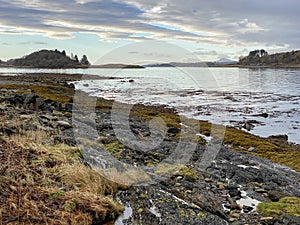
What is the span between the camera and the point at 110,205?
5707 mm

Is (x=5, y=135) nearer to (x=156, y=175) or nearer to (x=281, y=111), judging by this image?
(x=156, y=175)

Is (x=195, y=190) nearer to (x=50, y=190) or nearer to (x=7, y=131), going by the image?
(x=50, y=190)

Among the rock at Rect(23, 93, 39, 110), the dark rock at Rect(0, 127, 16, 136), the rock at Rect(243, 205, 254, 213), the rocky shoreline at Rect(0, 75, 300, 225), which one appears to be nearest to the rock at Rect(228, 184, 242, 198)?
the rocky shoreline at Rect(0, 75, 300, 225)

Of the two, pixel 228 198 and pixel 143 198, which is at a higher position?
pixel 143 198

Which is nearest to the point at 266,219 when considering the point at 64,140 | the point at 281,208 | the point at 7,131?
the point at 281,208

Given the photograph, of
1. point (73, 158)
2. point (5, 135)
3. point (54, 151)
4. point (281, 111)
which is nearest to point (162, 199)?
point (73, 158)

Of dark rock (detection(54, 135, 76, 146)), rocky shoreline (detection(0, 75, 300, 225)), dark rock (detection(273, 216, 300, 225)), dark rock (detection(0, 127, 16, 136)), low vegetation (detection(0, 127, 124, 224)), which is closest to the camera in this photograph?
low vegetation (detection(0, 127, 124, 224))

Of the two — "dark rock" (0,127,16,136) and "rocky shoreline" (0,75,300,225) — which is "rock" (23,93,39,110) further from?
"dark rock" (0,127,16,136)

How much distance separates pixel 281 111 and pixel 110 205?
33360mm

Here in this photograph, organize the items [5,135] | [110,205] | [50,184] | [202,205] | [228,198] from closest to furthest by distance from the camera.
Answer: [110,205] < [50,184] < [202,205] < [228,198] < [5,135]

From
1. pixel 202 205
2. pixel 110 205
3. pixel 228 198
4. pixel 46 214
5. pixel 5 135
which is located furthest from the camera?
pixel 5 135

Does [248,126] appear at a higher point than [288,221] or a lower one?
lower

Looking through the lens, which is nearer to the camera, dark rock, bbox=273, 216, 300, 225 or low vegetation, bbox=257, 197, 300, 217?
dark rock, bbox=273, 216, 300, 225

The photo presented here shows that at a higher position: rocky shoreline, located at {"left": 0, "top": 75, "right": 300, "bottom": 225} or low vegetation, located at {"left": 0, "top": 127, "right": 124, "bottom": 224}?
low vegetation, located at {"left": 0, "top": 127, "right": 124, "bottom": 224}
